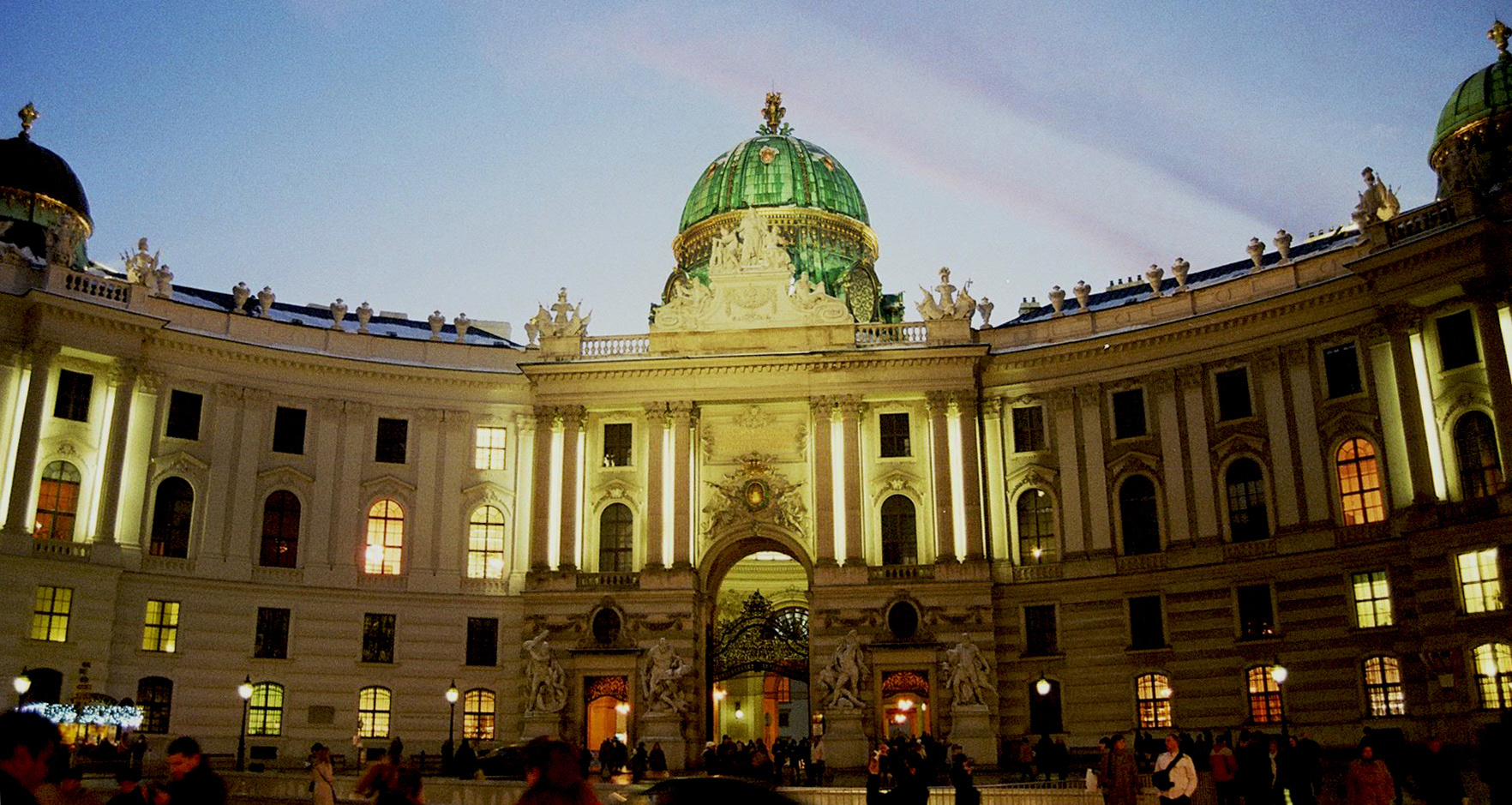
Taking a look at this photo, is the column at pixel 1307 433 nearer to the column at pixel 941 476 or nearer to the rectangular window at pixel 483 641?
the column at pixel 941 476

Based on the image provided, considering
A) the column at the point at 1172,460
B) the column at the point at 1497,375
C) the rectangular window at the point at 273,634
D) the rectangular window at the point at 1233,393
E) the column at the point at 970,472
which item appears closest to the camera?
the column at the point at 1497,375

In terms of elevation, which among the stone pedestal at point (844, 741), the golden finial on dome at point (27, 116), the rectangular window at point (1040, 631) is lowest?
the stone pedestal at point (844, 741)

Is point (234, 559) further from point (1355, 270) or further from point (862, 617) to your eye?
point (1355, 270)

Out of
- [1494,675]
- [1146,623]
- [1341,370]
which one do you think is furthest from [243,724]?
[1341,370]

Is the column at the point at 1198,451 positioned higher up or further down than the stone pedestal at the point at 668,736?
higher up

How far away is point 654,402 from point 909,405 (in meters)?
10.0

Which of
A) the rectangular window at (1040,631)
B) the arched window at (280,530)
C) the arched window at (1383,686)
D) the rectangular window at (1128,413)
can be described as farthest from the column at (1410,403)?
the arched window at (280,530)

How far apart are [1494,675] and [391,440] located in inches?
1535

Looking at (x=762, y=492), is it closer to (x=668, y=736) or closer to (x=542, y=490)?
(x=542, y=490)

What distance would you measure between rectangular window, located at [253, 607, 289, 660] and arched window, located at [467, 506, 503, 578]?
7.02 meters

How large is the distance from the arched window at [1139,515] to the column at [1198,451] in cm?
164

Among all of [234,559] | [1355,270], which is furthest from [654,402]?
[1355,270]

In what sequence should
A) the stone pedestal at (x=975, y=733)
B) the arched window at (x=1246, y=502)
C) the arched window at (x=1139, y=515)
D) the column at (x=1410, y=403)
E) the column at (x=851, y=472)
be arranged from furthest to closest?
the column at (x=851, y=472) < the arched window at (x=1139, y=515) < the arched window at (x=1246, y=502) < the stone pedestal at (x=975, y=733) < the column at (x=1410, y=403)

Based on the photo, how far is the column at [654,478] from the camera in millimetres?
50688
